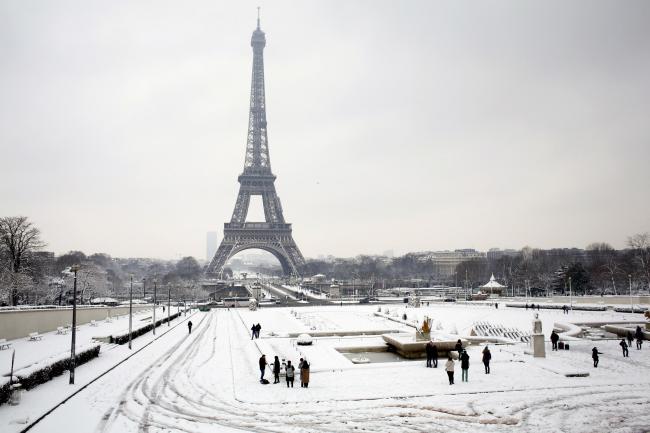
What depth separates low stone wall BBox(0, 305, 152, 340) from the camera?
31.2 meters

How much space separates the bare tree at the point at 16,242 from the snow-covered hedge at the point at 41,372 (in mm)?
34836

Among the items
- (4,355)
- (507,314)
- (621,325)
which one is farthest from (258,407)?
(507,314)

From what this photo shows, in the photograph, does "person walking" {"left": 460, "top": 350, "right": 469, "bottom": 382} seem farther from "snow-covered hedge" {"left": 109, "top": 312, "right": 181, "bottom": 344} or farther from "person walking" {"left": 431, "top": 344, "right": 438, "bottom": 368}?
"snow-covered hedge" {"left": 109, "top": 312, "right": 181, "bottom": 344}

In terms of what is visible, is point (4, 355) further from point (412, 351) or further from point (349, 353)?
point (412, 351)

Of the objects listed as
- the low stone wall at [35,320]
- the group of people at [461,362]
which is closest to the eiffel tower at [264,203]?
the low stone wall at [35,320]

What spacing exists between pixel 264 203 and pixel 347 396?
112 metres

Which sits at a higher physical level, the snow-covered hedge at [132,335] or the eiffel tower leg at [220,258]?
the eiffel tower leg at [220,258]

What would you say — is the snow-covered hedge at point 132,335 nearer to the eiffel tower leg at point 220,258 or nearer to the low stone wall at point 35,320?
the low stone wall at point 35,320

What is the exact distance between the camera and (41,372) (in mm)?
18391

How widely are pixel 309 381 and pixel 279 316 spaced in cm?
3187

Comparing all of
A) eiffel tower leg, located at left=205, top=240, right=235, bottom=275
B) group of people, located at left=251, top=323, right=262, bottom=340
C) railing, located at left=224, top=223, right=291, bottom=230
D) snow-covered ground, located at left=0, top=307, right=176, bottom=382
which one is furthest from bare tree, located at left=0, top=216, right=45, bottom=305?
railing, located at left=224, top=223, right=291, bottom=230

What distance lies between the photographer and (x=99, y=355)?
2580 cm

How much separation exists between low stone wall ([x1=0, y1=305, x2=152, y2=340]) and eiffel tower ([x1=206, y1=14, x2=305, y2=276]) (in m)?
67.1

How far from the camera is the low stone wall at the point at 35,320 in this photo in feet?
103
